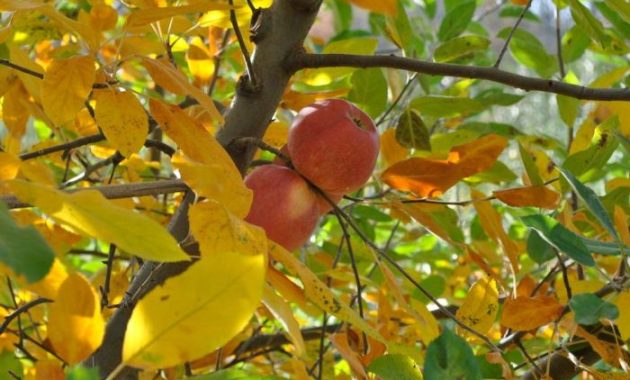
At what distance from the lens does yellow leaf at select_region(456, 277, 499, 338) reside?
0.72m

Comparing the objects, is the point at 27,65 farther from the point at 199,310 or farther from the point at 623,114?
the point at 623,114

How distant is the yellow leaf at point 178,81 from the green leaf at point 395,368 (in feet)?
0.59

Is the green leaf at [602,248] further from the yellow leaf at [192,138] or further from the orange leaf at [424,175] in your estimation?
the yellow leaf at [192,138]

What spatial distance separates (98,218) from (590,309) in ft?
1.15

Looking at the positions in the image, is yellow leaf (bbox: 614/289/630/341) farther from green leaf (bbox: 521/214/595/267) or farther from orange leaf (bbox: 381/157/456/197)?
orange leaf (bbox: 381/157/456/197)

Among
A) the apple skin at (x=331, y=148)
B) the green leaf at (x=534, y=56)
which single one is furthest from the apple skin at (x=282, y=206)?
the green leaf at (x=534, y=56)

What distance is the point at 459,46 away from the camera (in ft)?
3.15

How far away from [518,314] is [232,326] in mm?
412

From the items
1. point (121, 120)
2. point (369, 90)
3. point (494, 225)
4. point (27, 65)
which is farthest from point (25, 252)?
→ point (369, 90)

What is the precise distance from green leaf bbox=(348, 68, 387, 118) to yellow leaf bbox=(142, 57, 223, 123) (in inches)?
13.1

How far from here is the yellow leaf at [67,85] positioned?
2.05ft

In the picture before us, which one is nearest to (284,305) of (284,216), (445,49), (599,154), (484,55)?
(284,216)

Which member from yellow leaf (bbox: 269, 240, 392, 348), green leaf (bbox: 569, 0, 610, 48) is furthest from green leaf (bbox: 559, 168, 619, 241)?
yellow leaf (bbox: 269, 240, 392, 348)

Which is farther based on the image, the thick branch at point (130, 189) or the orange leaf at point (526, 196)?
the orange leaf at point (526, 196)
